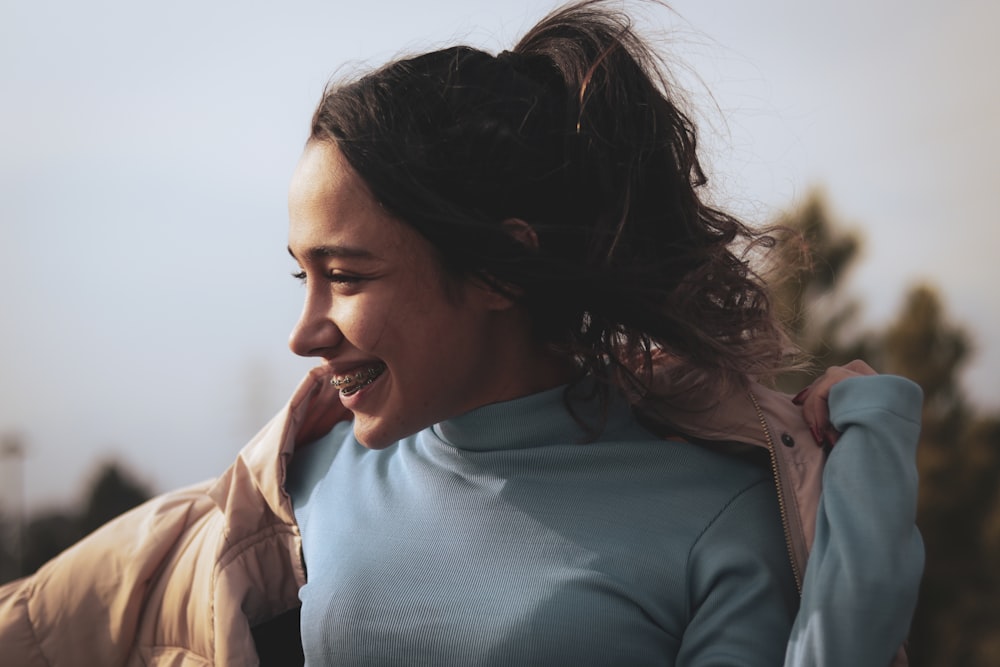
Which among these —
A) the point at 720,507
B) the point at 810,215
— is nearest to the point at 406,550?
the point at 720,507

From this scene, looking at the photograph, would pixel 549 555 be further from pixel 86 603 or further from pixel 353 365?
pixel 86 603

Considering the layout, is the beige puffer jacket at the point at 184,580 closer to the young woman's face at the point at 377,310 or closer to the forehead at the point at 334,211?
the young woman's face at the point at 377,310

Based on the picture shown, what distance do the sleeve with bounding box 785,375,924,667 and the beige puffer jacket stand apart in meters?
0.97

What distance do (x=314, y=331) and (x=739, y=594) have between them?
79 centimetres

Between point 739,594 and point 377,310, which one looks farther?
point 377,310

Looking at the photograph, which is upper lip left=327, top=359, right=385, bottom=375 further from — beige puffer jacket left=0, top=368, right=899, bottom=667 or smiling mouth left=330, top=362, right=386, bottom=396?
beige puffer jacket left=0, top=368, right=899, bottom=667

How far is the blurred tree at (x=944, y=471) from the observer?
7723 mm

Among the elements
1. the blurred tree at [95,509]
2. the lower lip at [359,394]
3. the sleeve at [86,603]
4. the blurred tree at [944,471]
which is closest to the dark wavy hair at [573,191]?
the lower lip at [359,394]

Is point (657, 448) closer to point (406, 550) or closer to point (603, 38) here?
point (406, 550)

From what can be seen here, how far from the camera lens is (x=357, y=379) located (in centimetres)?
192

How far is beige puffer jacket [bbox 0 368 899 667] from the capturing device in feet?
7.04

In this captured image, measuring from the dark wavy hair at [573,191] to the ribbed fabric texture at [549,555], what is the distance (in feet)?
0.56

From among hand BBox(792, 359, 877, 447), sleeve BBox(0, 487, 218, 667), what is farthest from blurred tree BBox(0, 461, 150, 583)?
hand BBox(792, 359, 877, 447)

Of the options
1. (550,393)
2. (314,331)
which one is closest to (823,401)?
(550,393)
